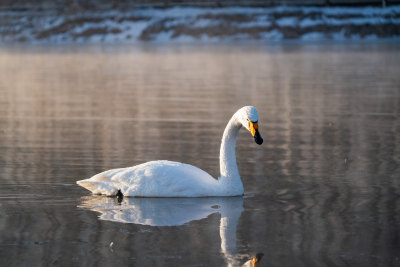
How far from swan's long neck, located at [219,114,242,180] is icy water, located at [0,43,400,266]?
30 cm

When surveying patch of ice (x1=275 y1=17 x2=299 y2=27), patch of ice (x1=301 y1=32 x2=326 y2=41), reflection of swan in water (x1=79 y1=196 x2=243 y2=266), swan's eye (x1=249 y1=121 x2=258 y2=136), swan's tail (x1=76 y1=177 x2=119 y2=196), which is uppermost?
patch of ice (x1=275 y1=17 x2=299 y2=27)

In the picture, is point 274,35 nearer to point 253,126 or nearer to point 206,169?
point 206,169

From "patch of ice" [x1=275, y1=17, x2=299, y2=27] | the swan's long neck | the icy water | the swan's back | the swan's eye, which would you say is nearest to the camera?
the icy water

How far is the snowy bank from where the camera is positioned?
59.9 metres

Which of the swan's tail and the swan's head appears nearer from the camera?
the swan's head

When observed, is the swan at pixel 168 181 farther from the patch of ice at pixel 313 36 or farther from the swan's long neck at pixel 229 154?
the patch of ice at pixel 313 36

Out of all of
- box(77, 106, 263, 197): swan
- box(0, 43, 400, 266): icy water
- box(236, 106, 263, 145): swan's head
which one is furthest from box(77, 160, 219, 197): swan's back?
box(236, 106, 263, 145): swan's head

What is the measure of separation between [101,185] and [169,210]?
3.22 feet

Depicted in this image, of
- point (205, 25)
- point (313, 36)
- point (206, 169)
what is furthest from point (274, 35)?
point (206, 169)

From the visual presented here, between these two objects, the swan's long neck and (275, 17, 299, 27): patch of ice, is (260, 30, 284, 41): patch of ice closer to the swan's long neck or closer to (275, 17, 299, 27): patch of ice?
(275, 17, 299, 27): patch of ice

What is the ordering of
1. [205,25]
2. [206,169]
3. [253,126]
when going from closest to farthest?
1. [253,126]
2. [206,169]
3. [205,25]

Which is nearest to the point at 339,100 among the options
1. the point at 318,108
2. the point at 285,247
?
the point at 318,108

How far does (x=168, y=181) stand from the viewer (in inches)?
356

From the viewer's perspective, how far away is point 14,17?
7006cm
